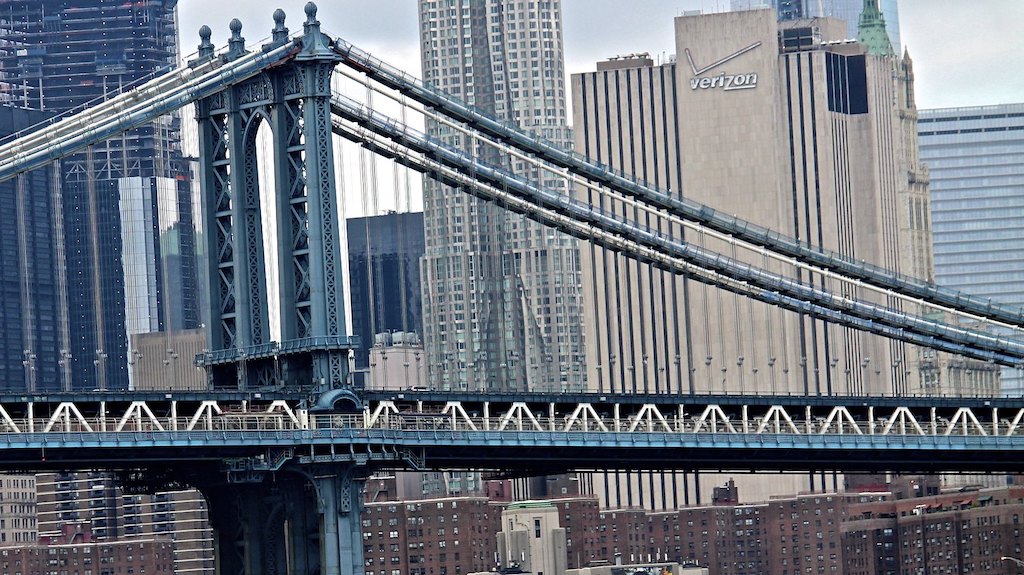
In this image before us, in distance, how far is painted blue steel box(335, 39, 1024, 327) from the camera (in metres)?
142

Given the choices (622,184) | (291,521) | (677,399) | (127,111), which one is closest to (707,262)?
(622,184)

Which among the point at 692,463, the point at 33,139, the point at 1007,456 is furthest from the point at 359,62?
the point at 1007,456

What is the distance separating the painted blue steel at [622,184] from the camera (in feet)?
467

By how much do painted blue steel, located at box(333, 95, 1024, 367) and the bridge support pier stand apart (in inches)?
744

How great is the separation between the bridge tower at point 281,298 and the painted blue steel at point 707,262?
5632 millimetres

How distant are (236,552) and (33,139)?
22615 millimetres

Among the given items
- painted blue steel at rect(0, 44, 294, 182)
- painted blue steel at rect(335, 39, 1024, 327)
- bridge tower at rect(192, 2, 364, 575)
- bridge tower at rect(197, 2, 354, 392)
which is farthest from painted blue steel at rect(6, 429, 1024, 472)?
painted blue steel at rect(0, 44, 294, 182)

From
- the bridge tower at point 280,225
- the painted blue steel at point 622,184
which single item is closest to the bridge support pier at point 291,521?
the bridge tower at point 280,225

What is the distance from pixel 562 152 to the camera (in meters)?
145

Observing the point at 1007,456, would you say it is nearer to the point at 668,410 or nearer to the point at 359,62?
the point at 668,410

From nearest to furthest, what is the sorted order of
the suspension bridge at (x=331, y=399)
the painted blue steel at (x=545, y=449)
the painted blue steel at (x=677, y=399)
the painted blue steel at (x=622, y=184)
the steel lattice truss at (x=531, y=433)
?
1. the painted blue steel at (x=545, y=449)
2. the steel lattice truss at (x=531, y=433)
3. the suspension bridge at (x=331, y=399)
4. the painted blue steel at (x=677, y=399)
5. the painted blue steel at (x=622, y=184)

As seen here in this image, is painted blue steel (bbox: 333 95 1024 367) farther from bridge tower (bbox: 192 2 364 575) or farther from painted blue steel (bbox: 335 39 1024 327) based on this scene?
bridge tower (bbox: 192 2 364 575)

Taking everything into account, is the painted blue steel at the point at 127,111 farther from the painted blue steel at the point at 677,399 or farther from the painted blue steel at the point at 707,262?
the painted blue steel at the point at 677,399

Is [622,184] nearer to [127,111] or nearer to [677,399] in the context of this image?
[677,399]
